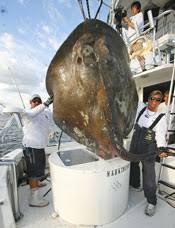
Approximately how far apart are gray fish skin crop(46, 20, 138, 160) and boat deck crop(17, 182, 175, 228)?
3.84 ft

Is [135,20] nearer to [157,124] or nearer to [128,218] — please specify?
[157,124]

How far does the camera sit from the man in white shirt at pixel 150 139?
2.67 meters

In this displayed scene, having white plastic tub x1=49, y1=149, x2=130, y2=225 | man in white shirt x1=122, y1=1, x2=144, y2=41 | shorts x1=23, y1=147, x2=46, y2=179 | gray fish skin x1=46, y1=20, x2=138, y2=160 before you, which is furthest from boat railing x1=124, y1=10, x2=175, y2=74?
shorts x1=23, y1=147, x2=46, y2=179

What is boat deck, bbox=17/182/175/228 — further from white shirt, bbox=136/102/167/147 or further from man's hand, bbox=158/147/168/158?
white shirt, bbox=136/102/167/147

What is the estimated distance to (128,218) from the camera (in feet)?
8.25

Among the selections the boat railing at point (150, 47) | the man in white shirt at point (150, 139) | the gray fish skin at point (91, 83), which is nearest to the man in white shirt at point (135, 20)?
the boat railing at point (150, 47)

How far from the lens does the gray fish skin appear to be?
171cm

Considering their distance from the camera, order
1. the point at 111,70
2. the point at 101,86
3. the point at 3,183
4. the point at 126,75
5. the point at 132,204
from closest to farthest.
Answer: the point at 101,86, the point at 111,70, the point at 126,75, the point at 3,183, the point at 132,204

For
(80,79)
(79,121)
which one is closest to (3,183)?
(79,121)

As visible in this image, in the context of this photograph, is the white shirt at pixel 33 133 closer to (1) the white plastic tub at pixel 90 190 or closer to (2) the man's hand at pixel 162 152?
(1) the white plastic tub at pixel 90 190

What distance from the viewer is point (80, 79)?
1.73 metres

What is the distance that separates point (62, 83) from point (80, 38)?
0.44 metres

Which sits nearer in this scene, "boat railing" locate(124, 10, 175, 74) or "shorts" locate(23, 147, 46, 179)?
"shorts" locate(23, 147, 46, 179)

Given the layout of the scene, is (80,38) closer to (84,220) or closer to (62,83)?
(62,83)
